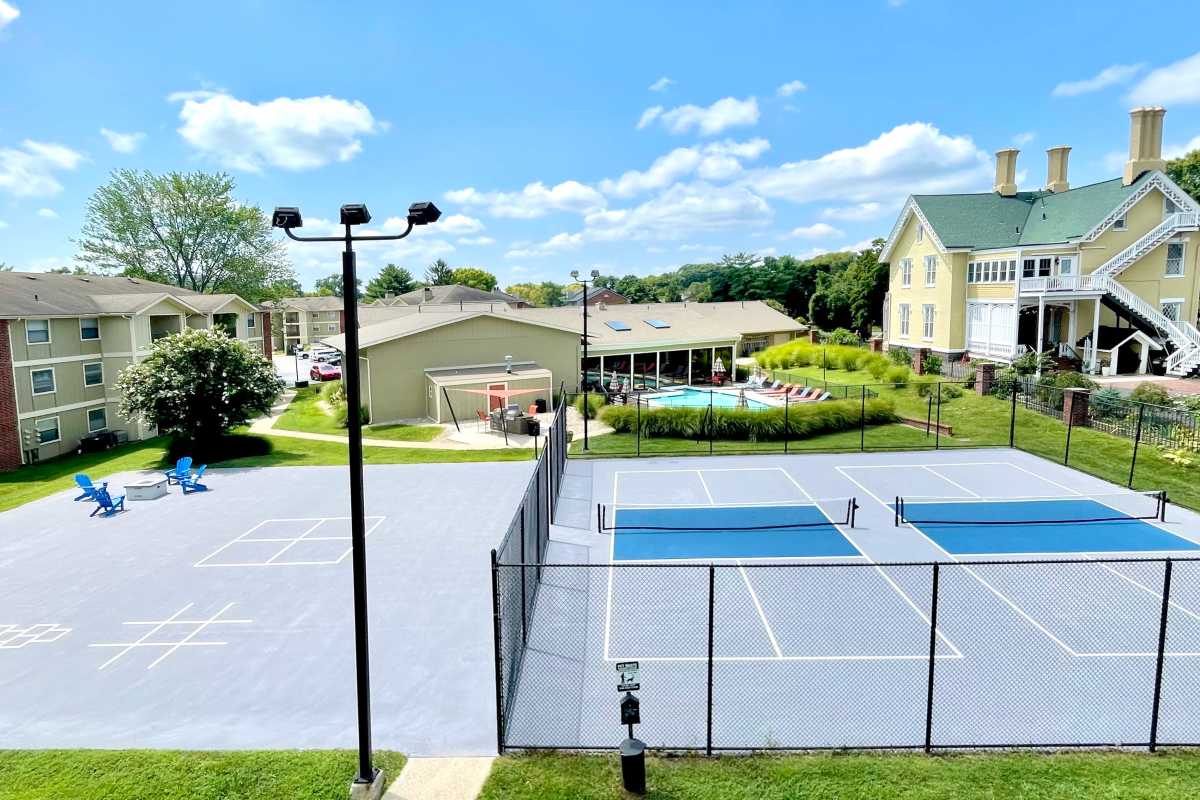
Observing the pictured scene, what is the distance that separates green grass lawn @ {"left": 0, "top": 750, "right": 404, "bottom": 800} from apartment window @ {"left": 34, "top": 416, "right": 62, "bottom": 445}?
26823 millimetres

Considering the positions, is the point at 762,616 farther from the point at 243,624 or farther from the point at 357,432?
the point at 243,624

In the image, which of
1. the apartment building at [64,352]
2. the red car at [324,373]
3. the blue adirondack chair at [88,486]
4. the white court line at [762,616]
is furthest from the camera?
the red car at [324,373]

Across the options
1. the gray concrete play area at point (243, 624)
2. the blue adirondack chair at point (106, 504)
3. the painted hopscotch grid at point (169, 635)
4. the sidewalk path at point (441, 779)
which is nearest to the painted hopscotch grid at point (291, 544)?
the gray concrete play area at point (243, 624)

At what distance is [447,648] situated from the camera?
11016 millimetres

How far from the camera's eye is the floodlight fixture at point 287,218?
7191mm

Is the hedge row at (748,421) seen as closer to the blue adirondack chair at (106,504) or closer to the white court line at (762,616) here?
the white court line at (762,616)

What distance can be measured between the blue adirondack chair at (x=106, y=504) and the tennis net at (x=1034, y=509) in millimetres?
19989

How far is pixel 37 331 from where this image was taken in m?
29.6

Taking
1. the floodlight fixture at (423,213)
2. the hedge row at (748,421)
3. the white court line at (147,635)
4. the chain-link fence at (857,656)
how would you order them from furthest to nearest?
the hedge row at (748,421), the white court line at (147,635), the chain-link fence at (857,656), the floodlight fixture at (423,213)

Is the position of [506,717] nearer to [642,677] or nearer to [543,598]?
[642,677]

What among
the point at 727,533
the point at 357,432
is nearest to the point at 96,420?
the point at 727,533

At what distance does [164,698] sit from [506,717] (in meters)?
4.84

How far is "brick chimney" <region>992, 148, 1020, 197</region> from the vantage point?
4075cm

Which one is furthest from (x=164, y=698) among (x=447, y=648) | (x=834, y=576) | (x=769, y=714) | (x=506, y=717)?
(x=834, y=576)
